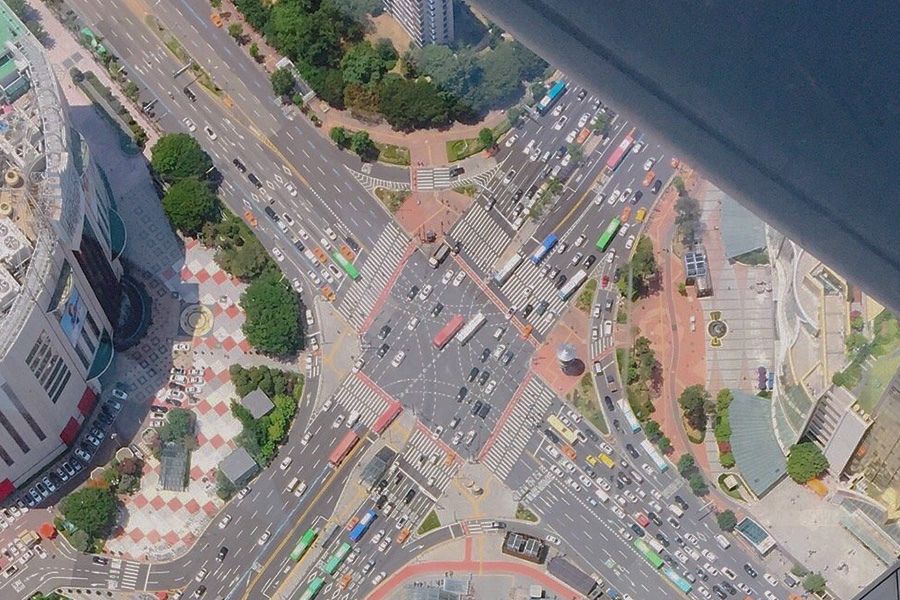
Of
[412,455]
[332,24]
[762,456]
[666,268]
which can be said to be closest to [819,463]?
[762,456]

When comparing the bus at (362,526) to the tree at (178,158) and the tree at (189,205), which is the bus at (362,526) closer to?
the tree at (189,205)

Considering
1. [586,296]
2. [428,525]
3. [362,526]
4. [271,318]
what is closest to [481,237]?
[586,296]

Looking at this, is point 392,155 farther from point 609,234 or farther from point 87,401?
point 87,401

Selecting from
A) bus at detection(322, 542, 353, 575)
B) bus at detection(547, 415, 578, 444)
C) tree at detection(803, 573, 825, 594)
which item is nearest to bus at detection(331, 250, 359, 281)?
bus at detection(547, 415, 578, 444)

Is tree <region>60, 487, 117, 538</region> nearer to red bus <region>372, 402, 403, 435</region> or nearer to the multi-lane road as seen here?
the multi-lane road

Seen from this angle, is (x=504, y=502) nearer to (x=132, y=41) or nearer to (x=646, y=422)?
(x=646, y=422)
